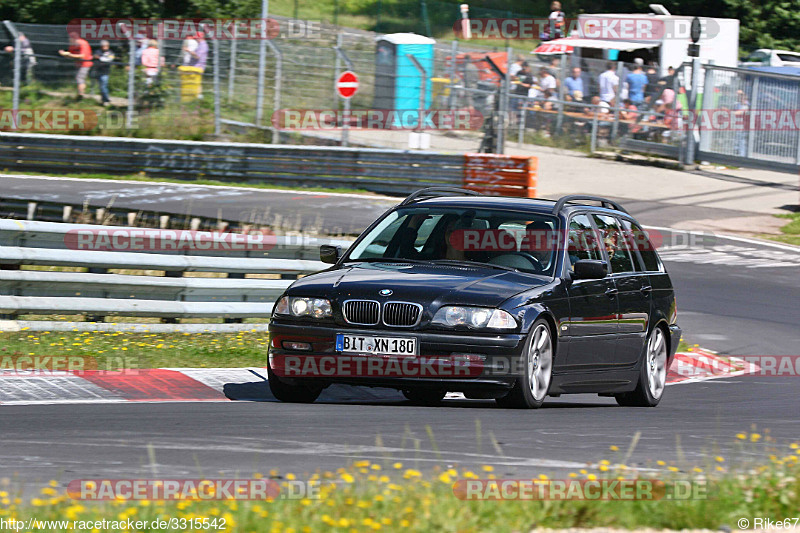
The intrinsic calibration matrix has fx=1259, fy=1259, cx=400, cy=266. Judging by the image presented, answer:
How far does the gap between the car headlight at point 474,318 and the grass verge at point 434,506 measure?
221 centimetres

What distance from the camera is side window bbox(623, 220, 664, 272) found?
10258 millimetres

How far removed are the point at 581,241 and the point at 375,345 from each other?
2147 millimetres

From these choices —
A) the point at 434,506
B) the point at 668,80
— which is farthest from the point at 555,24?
the point at 434,506

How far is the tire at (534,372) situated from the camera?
8.01 meters

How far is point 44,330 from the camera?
10672 millimetres

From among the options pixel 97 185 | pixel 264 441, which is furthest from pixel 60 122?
pixel 264 441

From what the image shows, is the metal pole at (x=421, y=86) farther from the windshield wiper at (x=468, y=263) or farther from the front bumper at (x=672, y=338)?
the windshield wiper at (x=468, y=263)

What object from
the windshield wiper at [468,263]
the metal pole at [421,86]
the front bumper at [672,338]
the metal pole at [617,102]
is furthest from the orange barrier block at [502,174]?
the windshield wiper at [468,263]

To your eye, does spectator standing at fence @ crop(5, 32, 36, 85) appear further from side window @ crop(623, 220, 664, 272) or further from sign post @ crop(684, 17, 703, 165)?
side window @ crop(623, 220, 664, 272)

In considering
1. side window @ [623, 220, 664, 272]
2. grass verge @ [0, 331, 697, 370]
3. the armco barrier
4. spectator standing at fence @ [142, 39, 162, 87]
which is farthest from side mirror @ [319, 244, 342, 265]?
spectator standing at fence @ [142, 39, 162, 87]

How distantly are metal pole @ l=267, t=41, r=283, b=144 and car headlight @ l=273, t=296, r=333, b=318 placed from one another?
20.4 m

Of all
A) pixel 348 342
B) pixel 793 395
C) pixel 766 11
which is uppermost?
pixel 766 11

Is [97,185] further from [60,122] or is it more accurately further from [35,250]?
[35,250]

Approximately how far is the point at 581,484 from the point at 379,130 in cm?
2375
